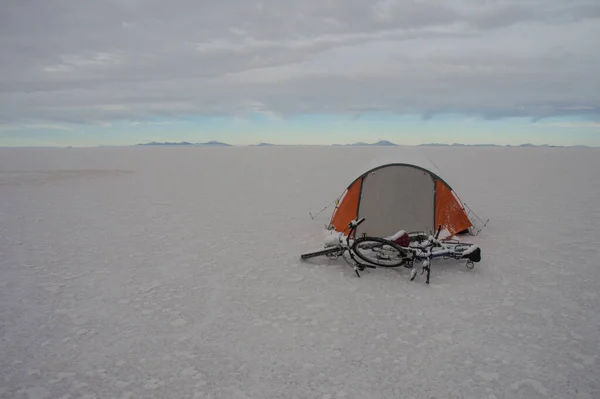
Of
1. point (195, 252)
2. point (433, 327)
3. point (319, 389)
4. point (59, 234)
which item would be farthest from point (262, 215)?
point (319, 389)

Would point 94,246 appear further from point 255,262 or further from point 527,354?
point 527,354

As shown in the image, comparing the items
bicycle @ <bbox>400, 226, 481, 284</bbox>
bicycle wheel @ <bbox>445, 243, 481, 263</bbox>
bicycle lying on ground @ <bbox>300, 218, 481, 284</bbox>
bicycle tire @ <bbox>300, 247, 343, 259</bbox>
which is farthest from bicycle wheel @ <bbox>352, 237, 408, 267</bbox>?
bicycle wheel @ <bbox>445, 243, 481, 263</bbox>

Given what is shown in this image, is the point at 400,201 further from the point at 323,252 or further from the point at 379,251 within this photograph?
the point at 323,252

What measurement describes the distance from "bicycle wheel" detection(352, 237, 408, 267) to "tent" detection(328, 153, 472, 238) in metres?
1.40

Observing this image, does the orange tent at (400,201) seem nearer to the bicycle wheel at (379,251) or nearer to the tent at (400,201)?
the tent at (400,201)

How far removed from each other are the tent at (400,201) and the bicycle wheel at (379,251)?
4.58 ft

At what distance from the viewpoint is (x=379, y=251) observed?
8547 mm

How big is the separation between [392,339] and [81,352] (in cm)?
386

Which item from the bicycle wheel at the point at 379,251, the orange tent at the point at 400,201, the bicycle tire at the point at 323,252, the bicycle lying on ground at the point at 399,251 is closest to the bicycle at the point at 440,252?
the bicycle lying on ground at the point at 399,251

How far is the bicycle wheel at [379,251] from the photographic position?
25.8 ft

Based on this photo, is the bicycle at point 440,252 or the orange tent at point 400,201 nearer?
the bicycle at point 440,252

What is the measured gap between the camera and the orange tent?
34.0 ft

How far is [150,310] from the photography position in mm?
6633

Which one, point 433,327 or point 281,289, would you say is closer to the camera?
point 433,327
